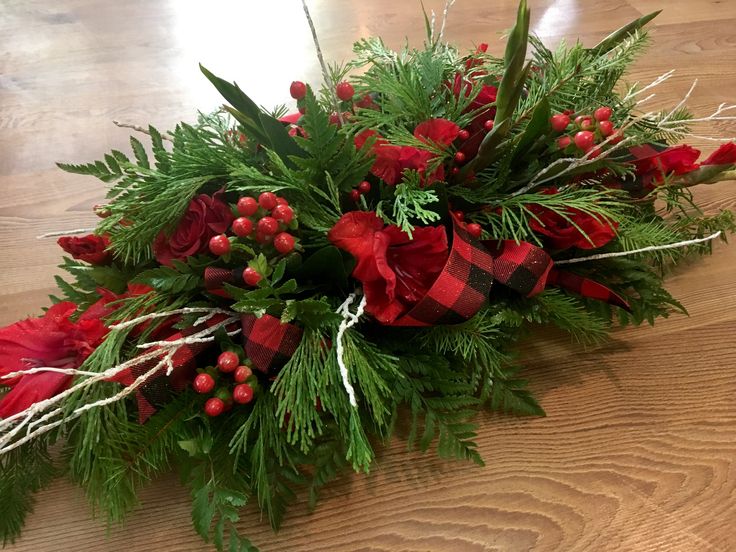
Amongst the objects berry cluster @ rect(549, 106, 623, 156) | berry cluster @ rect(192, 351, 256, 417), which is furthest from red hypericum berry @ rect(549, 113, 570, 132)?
berry cluster @ rect(192, 351, 256, 417)

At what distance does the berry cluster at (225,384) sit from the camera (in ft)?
1.59

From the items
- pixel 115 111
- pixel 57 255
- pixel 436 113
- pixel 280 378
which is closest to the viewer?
pixel 280 378

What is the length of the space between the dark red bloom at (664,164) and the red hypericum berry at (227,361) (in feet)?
1.52

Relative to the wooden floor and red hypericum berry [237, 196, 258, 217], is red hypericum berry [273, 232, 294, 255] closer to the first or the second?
red hypericum berry [237, 196, 258, 217]

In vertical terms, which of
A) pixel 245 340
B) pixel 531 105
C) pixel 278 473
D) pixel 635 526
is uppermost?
pixel 531 105

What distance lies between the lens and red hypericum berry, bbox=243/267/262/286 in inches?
18.2

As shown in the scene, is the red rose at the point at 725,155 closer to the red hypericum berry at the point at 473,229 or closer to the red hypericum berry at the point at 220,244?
the red hypericum berry at the point at 473,229

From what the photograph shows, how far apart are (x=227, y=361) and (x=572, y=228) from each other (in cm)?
34

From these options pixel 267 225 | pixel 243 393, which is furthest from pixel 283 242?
pixel 243 393

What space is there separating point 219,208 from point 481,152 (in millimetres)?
246

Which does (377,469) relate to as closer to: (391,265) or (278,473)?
(278,473)

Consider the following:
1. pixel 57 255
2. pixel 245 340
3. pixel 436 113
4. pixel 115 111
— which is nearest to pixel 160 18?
pixel 115 111

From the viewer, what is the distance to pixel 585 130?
21.5 inches

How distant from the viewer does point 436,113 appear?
595 mm
